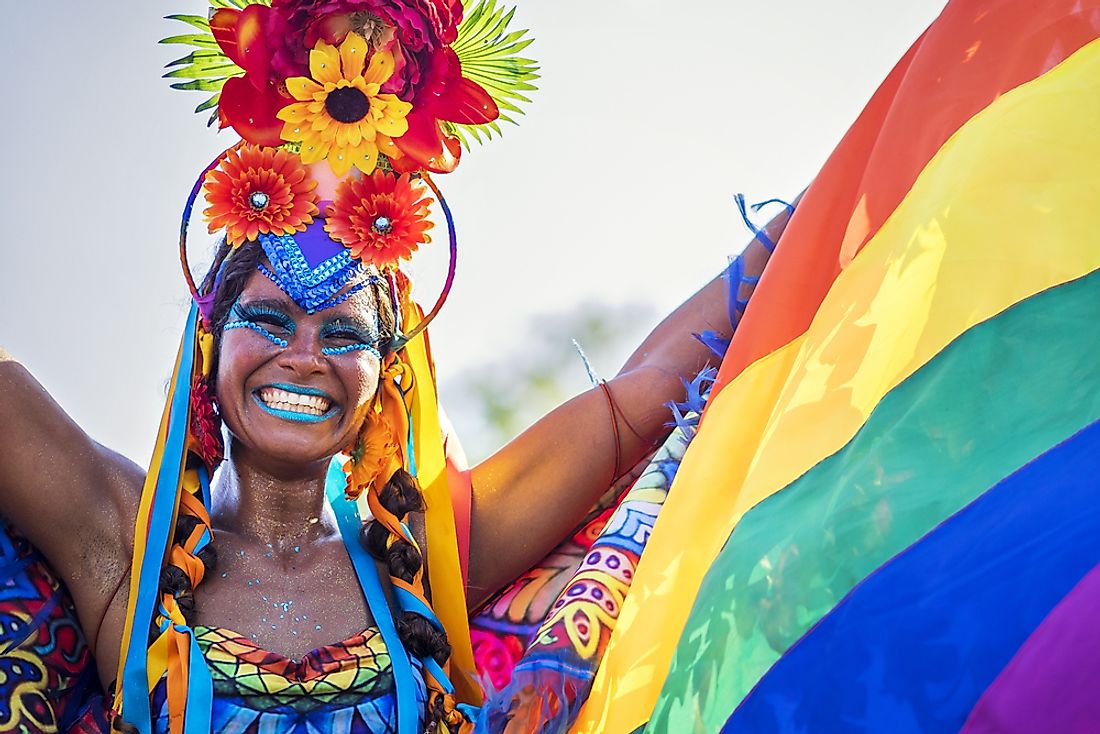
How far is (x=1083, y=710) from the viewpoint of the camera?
1.44m

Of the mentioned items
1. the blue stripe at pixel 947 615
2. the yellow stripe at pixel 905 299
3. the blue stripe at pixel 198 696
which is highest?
the blue stripe at pixel 198 696

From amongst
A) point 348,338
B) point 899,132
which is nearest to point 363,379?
point 348,338

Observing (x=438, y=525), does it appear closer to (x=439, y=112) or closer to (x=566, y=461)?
(x=566, y=461)

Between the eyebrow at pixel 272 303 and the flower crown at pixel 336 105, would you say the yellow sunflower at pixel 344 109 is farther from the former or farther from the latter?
the eyebrow at pixel 272 303

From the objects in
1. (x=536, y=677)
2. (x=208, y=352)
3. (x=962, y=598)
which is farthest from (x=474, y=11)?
(x=962, y=598)

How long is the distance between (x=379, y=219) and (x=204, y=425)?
474 mm

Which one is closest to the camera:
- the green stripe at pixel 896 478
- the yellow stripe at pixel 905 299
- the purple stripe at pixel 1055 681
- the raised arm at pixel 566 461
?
the purple stripe at pixel 1055 681

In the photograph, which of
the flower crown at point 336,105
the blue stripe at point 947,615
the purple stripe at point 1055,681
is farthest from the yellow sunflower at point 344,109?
the purple stripe at point 1055,681

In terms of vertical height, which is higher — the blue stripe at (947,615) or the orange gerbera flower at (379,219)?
the orange gerbera flower at (379,219)

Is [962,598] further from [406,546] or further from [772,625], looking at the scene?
[406,546]

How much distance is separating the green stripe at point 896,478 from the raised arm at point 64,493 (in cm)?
110

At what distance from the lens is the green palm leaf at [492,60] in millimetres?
2744

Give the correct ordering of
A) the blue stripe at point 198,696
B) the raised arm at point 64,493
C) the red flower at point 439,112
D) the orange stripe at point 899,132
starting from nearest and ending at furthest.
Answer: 1. the orange stripe at point 899,132
2. the blue stripe at point 198,696
3. the raised arm at point 64,493
4. the red flower at point 439,112

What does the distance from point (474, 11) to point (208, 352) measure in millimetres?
779
